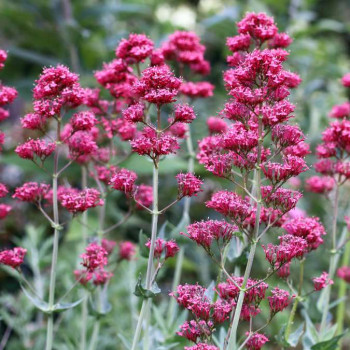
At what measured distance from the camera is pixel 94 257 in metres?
1.76

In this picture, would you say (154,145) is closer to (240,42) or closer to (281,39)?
(240,42)

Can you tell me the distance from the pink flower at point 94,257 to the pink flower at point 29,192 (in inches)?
10.2

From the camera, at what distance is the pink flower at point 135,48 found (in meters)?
1.88

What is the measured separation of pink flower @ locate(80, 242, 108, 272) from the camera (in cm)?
174

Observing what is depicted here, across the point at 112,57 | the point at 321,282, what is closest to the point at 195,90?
the point at 321,282

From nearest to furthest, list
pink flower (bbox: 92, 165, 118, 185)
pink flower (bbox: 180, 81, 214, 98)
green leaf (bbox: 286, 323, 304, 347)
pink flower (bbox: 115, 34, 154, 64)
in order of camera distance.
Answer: green leaf (bbox: 286, 323, 304, 347) < pink flower (bbox: 115, 34, 154, 64) < pink flower (bbox: 92, 165, 118, 185) < pink flower (bbox: 180, 81, 214, 98)

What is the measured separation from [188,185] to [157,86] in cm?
30

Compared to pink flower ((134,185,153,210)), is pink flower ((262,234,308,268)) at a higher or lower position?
lower

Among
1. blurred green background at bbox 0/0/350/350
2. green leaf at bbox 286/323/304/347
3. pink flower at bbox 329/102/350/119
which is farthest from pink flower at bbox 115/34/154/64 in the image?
blurred green background at bbox 0/0/350/350

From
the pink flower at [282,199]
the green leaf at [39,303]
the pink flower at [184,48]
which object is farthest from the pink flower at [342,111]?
the green leaf at [39,303]

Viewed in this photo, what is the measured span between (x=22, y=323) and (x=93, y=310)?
946 millimetres

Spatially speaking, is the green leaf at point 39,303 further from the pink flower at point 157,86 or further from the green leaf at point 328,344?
the green leaf at point 328,344

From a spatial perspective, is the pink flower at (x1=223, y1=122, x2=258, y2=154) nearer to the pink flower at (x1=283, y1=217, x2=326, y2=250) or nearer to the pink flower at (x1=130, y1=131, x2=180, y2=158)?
the pink flower at (x1=130, y1=131, x2=180, y2=158)

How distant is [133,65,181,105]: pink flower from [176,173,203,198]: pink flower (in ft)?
0.76
